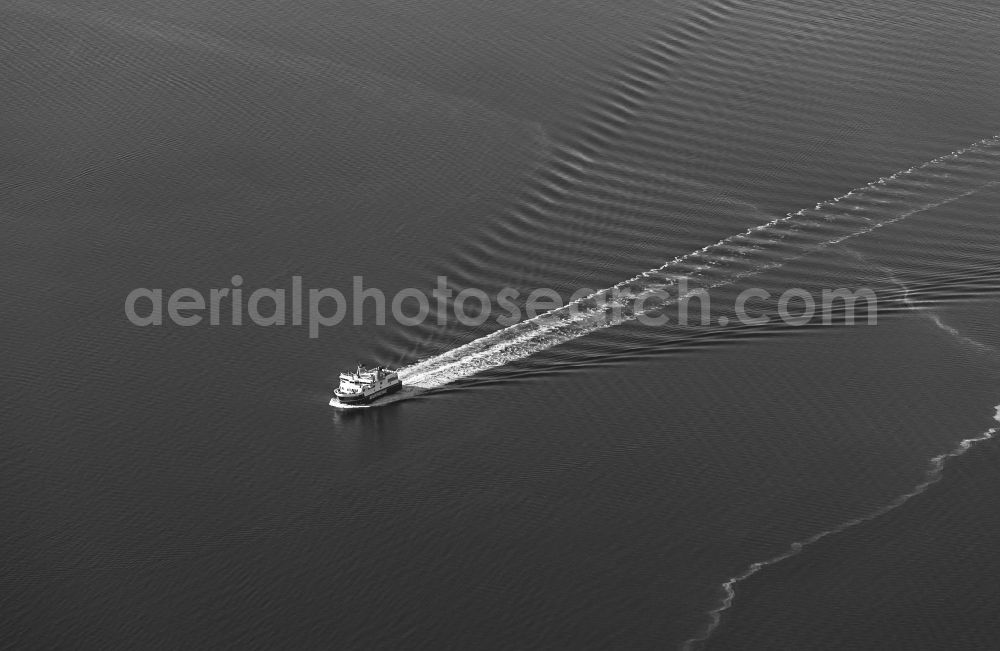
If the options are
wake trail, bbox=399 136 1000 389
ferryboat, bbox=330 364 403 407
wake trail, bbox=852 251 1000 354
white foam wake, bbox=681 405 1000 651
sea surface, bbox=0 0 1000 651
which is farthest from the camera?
wake trail, bbox=852 251 1000 354

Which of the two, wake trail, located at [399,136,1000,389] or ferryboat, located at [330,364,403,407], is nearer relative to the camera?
ferryboat, located at [330,364,403,407]

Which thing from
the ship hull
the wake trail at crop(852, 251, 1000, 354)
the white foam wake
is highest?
the wake trail at crop(852, 251, 1000, 354)

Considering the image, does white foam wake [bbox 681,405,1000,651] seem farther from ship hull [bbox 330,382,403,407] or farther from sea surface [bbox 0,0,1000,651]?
ship hull [bbox 330,382,403,407]

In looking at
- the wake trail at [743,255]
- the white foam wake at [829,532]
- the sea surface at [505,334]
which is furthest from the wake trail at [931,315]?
the white foam wake at [829,532]

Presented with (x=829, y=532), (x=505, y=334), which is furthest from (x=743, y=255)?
(x=829, y=532)

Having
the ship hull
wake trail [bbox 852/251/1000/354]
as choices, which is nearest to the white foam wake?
wake trail [bbox 852/251/1000/354]

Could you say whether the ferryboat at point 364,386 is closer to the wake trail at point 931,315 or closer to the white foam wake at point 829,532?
the white foam wake at point 829,532
